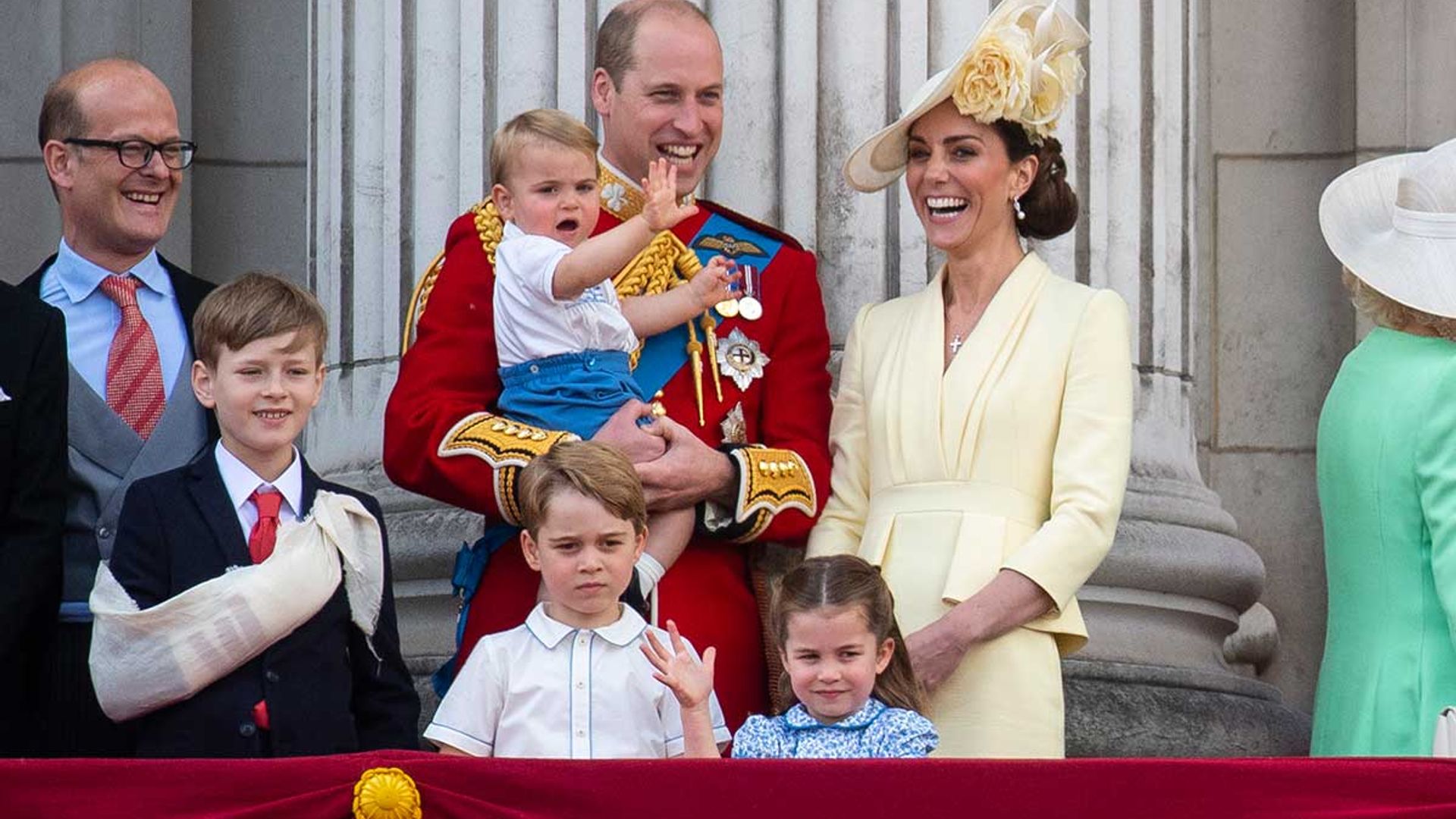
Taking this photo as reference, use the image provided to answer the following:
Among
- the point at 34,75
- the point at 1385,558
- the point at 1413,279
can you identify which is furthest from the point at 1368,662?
Result: the point at 34,75

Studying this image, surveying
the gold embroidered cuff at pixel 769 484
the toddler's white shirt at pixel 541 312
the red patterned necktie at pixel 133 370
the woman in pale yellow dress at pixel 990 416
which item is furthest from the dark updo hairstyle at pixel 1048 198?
the red patterned necktie at pixel 133 370

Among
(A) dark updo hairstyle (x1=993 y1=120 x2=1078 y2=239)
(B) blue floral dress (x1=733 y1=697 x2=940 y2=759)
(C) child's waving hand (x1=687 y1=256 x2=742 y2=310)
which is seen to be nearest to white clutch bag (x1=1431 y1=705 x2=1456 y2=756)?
(B) blue floral dress (x1=733 y1=697 x2=940 y2=759)

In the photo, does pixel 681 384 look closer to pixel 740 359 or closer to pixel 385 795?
pixel 740 359

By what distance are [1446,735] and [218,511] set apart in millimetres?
1986

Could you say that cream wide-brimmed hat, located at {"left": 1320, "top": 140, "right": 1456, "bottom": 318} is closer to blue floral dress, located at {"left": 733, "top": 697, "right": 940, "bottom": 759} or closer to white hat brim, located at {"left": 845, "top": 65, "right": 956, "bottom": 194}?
white hat brim, located at {"left": 845, "top": 65, "right": 956, "bottom": 194}

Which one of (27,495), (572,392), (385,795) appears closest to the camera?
(385,795)

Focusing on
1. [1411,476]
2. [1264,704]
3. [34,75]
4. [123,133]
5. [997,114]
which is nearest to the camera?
[1411,476]

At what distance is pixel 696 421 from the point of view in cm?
562

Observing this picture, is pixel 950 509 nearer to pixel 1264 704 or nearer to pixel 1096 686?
pixel 1096 686

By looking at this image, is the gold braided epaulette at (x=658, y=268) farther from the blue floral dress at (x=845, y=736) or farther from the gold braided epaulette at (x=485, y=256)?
the blue floral dress at (x=845, y=736)

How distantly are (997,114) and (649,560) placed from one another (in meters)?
1.00

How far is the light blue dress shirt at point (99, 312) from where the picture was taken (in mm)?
5664

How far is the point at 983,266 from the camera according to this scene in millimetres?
5570

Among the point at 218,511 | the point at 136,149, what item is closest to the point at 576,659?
the point at 218,511
